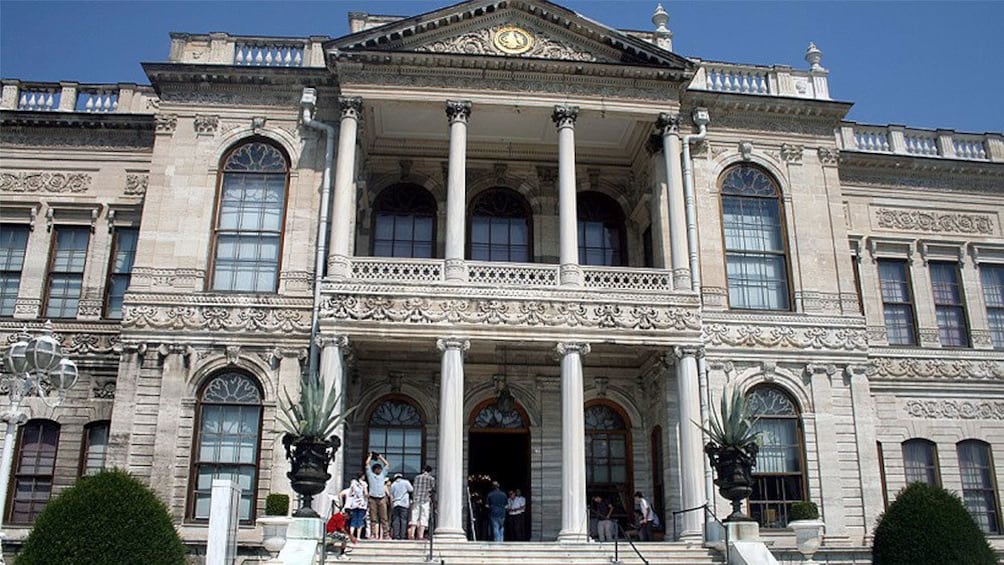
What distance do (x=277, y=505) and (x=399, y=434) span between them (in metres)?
5.21

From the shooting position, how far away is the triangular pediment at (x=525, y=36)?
72.9 ft

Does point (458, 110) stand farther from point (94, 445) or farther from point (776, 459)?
point (94, 445)

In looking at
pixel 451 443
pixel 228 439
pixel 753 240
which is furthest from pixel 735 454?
pixel 228 439

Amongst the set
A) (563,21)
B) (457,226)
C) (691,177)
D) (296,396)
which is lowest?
(296,396)

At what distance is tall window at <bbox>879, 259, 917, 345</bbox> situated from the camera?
82.5 ft

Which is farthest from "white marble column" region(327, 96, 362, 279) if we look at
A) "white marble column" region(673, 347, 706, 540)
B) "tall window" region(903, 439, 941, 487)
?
"tall window" region(903, 439, 941, 487)

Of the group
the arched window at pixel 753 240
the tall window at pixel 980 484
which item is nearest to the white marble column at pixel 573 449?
the arched window at pixel 753 240

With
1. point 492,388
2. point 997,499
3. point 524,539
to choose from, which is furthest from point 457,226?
point 997,499

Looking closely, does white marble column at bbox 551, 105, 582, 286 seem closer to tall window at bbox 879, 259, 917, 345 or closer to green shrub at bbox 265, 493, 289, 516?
green shrub at bbox 265, 493, 289, 516

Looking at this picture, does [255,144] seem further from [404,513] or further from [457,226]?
[404,513]

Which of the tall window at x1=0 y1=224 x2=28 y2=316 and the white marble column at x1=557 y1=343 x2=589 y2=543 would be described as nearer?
the white marble column at x1=557 y1=343 x2=589 y2=543

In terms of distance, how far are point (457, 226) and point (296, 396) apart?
5.06m

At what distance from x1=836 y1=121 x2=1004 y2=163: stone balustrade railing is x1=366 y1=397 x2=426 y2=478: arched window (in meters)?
13.6

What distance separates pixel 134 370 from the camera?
67.3 ft
